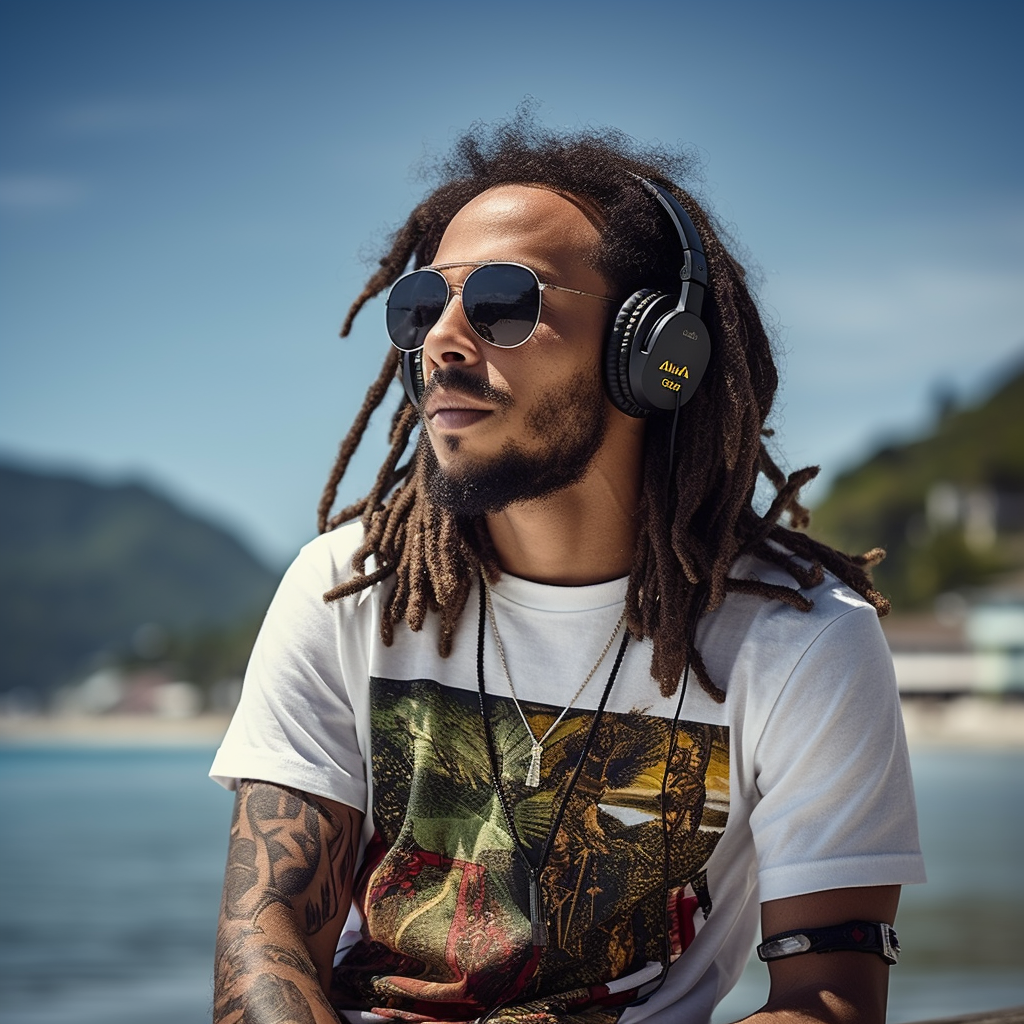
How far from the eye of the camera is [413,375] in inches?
83.9

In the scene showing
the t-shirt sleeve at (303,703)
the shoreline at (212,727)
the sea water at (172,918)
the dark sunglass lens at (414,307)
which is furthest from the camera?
the shoreline at (212,727)

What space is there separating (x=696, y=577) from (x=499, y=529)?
12.7 inches

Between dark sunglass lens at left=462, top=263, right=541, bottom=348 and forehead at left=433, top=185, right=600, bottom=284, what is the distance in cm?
5

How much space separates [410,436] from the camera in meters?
2.34

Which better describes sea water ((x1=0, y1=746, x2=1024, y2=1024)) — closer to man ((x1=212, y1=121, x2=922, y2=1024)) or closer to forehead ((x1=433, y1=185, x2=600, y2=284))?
man ((x1=212, y1=121, x2=922, y2=1024))

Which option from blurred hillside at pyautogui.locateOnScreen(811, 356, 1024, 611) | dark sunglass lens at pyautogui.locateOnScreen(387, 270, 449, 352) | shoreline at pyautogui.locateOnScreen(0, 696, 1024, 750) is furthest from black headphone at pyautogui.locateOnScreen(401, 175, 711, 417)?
blurred hillside at pyautogui.locateOnScreen(811, 356, 1024, 611)

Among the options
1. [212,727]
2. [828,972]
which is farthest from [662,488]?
[212,727]

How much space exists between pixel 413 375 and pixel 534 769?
66 cm

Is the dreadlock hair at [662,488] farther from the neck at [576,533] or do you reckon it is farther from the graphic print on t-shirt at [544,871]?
the graphic print on t-shirt at [544,871]

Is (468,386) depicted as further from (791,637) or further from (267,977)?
(267,977)

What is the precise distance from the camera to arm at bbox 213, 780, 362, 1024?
68.6 inches

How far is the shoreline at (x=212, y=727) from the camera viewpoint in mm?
48125

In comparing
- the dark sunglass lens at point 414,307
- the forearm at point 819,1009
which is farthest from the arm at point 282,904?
the dark sunglass lens at point 414,307

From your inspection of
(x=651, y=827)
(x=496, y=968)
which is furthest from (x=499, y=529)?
(x=496, y=968)
